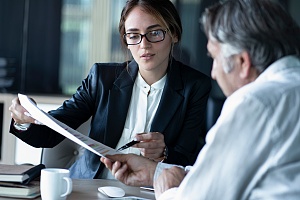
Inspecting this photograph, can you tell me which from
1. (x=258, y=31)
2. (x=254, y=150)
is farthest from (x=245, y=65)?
(x=254, y=150)

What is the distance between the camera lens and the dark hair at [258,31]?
4.10ft

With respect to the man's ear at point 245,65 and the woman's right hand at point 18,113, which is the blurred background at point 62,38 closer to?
the woman's right hand at point 18,113

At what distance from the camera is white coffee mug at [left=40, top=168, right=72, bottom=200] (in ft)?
5.11

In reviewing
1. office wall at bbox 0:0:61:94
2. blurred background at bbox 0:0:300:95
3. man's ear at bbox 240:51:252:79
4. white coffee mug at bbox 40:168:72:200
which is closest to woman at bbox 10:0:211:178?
white coffee mug at bbox 40:168:72:200

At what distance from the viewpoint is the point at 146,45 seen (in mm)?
2211

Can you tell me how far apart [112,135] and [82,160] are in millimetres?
153

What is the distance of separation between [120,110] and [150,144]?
340 millimetres

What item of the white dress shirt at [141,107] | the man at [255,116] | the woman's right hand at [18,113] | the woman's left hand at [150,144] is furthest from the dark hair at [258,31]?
the white dress shirt at [141,107]

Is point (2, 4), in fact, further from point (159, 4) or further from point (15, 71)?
point (159, 4)

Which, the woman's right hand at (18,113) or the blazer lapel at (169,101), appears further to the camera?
the blazer lapel at (169,101)

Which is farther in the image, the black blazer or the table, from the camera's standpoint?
the black blazer

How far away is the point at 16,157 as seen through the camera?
3869 mm

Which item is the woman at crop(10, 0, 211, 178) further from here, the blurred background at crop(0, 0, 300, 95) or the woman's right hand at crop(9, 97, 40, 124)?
the blurred background at crop(0, 0, 300, 95)

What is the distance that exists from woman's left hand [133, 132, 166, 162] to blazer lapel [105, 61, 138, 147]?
264 mm
